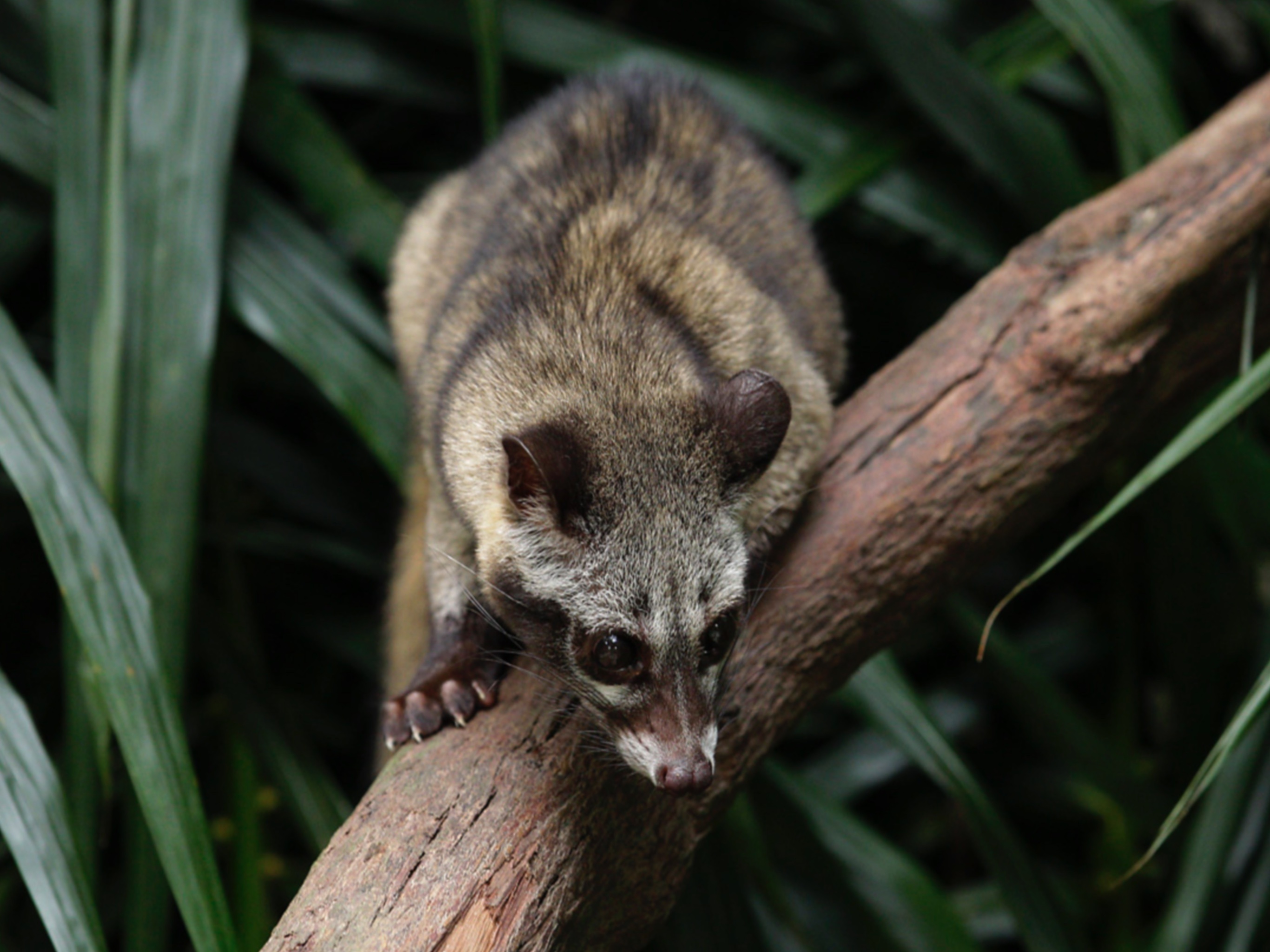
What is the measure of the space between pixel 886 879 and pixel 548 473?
6.08 feet

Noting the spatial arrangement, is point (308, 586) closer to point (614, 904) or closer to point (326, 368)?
point (326, 368)

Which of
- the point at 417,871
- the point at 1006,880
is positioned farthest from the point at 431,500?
the point at 1006,880

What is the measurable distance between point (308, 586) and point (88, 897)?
2089mm

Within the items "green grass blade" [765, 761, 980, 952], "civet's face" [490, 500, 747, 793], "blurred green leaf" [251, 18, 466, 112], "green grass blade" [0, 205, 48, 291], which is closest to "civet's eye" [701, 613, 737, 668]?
"civet's face" [490, 500, 747, 793]

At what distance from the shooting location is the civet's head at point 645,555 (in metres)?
2.03

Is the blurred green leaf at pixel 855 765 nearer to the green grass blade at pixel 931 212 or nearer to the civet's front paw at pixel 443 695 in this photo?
the green grass blade at pixel 931 212

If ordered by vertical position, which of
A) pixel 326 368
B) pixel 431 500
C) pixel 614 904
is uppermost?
pixel 326 368

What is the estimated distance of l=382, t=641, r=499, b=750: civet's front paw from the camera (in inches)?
90.4

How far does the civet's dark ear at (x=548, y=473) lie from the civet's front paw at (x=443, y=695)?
473 mm

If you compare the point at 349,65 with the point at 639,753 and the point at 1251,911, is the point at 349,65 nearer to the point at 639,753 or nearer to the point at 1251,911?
the point at 639,753

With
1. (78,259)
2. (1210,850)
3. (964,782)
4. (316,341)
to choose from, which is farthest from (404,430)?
(1210,850)

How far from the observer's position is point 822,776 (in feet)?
12.9

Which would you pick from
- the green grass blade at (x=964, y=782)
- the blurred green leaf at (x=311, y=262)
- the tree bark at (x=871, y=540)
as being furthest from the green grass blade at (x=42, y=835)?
the green grass blade at (x=964, y=782)

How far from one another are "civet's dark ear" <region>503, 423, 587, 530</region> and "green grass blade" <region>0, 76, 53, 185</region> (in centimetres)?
190
